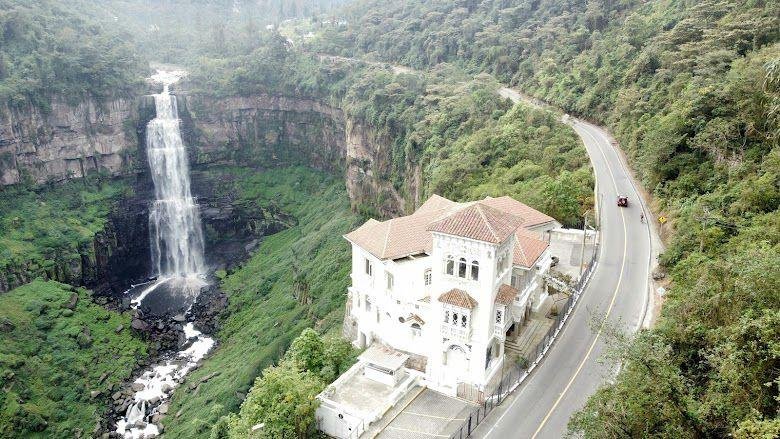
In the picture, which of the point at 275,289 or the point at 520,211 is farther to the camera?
the point at 275,289

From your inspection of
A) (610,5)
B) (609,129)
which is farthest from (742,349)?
(610,5)

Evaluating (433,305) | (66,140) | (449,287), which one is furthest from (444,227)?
(66,140)

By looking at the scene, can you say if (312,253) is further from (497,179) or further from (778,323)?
(778,323)

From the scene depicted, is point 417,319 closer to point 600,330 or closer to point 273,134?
point 600,330

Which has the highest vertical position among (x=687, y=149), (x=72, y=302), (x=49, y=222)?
(x=687, y=149)

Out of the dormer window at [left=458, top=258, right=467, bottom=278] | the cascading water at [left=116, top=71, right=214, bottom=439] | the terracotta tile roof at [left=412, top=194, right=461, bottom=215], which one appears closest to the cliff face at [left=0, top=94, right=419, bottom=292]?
the cascading water at [left=116, top=71, right=214, bottom=439]

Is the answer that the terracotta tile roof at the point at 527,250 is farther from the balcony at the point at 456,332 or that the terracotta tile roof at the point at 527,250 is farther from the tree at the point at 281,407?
the tree at the point at 281,407
